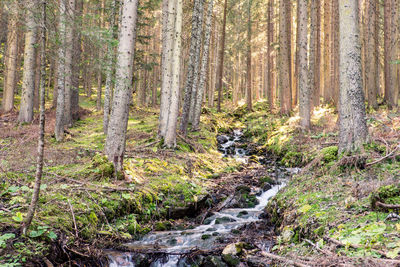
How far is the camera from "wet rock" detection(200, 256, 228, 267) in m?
4.29

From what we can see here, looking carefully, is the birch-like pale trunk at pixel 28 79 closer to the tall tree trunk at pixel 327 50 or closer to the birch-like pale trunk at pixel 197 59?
the birch-like pale trunk at pixel 197 59

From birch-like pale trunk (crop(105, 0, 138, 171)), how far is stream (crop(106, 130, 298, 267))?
7.41ft

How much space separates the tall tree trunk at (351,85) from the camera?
638 centimetres

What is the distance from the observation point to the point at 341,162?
20.6 feet

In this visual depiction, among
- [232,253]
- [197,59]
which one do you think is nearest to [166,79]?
[197,59]

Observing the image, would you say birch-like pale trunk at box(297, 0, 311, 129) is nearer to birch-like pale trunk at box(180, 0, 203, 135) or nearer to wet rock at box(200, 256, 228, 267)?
birch-like pale trunk at box(180, 0, 203, 135)

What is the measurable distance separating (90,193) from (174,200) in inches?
84.4

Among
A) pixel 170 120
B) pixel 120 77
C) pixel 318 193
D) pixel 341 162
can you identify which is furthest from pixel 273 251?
pixel 170 120

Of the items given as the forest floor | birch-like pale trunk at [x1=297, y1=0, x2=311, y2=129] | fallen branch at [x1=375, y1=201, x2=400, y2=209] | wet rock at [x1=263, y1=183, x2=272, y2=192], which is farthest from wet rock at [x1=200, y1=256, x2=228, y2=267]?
birch-like pale trunk at [x1=297, y1=0, x2=311, y2=129]

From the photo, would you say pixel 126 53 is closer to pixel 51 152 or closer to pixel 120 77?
pixel 120 77

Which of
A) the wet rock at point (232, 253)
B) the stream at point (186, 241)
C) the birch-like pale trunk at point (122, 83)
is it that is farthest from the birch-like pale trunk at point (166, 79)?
the wet rock at point (232, 253)

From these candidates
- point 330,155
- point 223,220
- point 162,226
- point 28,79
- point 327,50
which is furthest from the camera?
point 327,50

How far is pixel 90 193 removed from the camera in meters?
5.61

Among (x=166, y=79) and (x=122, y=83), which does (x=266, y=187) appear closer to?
(x=122, y=83)
